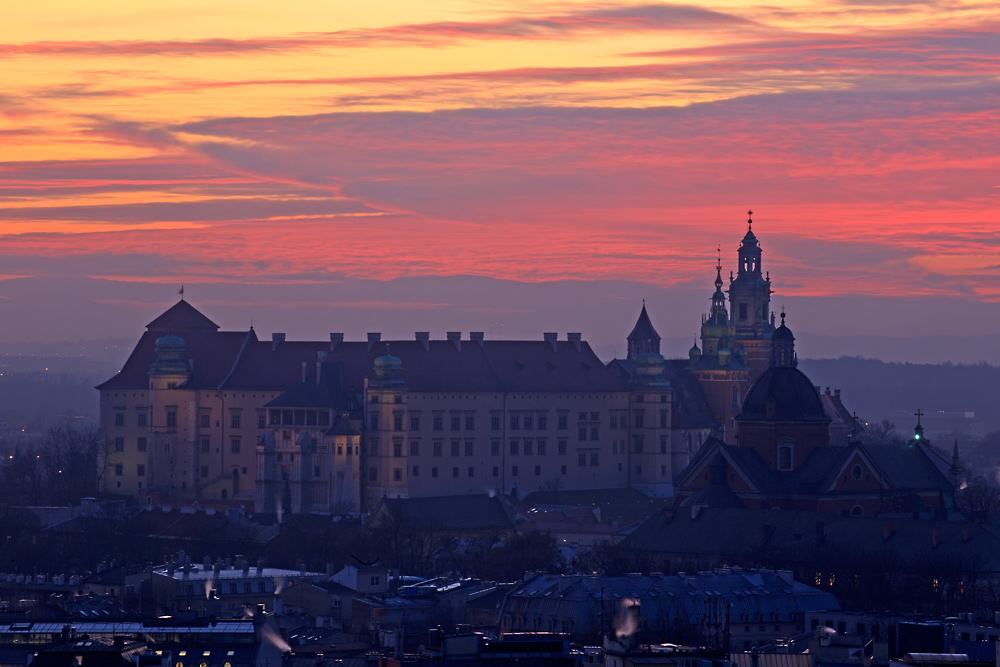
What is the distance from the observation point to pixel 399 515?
185 m

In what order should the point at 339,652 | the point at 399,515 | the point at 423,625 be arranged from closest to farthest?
the point at 339,652, the point at 423,625, the point at 399,515

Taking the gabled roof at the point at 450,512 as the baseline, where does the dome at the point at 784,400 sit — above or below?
above

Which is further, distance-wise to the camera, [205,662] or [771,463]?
[771,463]

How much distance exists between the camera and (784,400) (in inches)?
6599

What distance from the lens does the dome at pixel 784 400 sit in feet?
549

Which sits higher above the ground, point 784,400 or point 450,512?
point 784,400

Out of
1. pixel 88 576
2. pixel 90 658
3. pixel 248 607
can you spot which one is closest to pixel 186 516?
pixel 88 576

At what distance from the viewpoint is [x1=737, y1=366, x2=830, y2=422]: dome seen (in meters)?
167

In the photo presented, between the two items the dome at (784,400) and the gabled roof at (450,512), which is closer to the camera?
the dome at (784,400)

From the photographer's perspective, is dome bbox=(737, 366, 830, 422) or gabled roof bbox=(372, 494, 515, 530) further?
gabled roof bbox=(372, 494, 515, 530)

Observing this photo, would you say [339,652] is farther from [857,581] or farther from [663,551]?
[663,551]

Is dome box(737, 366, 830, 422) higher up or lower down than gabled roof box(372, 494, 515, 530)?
higher up

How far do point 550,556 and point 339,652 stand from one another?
2015 inches

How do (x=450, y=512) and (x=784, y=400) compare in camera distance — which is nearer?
(x=784, y=400)
